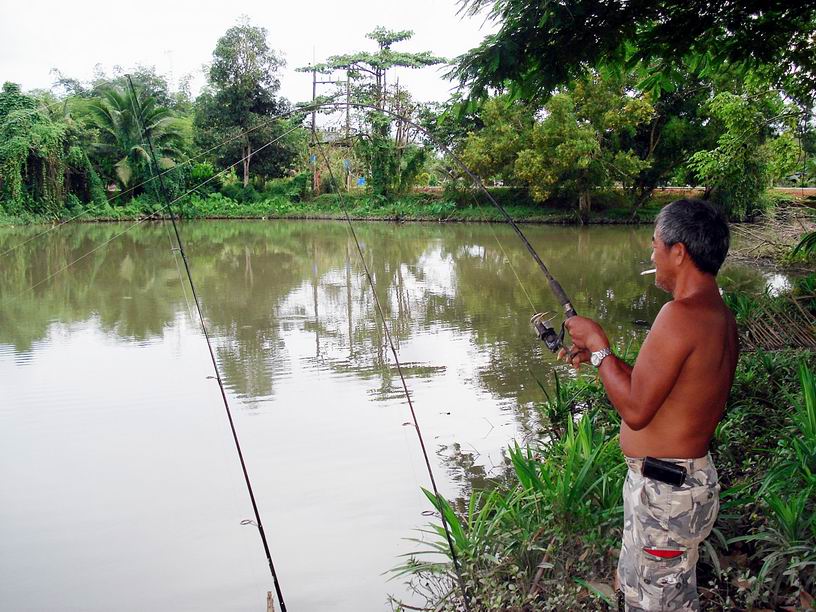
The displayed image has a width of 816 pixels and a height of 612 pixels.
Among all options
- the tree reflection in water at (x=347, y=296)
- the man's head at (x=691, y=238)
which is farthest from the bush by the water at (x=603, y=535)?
the tree reflection in water at (x=347, y=296)

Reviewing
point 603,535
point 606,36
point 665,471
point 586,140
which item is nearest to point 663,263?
point 665,471

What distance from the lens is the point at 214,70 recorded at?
102ft

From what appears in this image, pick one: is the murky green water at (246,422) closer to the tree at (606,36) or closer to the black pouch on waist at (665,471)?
the black pouch on waist at (665,471)

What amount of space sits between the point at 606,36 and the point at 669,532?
12.3 ft

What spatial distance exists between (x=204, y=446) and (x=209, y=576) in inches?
67.0

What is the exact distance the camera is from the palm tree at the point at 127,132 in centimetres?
2819

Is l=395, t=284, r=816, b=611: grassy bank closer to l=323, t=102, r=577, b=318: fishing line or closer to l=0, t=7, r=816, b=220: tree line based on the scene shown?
l=323, t=102, r=577, b=318: fishing line

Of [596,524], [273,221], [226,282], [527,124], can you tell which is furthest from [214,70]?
[596,524]

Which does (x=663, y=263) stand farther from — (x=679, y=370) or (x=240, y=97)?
(x=240, y=97)

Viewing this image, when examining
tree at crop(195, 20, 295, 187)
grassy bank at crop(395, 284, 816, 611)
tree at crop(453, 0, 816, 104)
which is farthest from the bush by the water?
tree at crop(195, 20, 295, 187)

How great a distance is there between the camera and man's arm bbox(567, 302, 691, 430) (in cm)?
179

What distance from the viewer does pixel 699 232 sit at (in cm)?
185

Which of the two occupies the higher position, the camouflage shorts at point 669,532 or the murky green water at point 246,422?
the camouflage shorts at point 669,532

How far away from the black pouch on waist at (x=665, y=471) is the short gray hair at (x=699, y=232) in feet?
1.68
